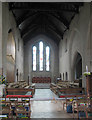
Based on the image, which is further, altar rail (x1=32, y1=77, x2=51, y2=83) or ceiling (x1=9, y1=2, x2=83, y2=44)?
altar rail (x1=32, y1=77, x2=51, y2=83)

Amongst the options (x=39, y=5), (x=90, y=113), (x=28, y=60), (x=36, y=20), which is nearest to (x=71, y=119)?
(x=90, y=113)

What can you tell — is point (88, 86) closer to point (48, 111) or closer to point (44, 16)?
point (48, 111)

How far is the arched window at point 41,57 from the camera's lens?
30281mm

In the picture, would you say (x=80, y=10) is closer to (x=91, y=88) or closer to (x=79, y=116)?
(x=91, y=88)

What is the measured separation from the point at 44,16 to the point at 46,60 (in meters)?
8.52

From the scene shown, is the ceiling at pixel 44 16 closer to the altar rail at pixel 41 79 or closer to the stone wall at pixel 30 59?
the stone wall at pixel 30 59

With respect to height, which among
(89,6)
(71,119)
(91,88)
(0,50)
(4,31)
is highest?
(89,6)

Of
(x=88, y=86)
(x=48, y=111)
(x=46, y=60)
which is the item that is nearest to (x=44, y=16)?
(x=46, y=60)

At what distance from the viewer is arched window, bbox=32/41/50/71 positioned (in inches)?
1192

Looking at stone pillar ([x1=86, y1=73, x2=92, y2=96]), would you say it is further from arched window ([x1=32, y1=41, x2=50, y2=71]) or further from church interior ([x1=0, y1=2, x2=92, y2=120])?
arched window ([x1=32, y1=41, x2=50, y2=71])

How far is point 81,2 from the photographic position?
15.2 m

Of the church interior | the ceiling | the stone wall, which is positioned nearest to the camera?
the church interior

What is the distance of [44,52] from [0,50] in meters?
16.8

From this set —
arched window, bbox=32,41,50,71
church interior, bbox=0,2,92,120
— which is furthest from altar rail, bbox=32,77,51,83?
arched window, bbox=32,41,50,71
